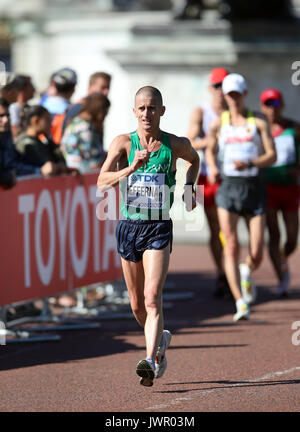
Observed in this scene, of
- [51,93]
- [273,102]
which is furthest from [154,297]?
[51,93]

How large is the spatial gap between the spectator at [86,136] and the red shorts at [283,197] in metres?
1.92

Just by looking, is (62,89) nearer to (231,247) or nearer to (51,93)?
(51,93)

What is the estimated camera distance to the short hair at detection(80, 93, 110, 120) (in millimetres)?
12133

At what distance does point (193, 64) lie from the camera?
60.7 ft

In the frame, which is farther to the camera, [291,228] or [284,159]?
[291,228]

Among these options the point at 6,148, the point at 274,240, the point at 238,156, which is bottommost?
the point at 274,240

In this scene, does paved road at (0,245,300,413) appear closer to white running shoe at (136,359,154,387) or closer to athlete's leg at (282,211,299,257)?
white running shoe at (136,359,154,387)

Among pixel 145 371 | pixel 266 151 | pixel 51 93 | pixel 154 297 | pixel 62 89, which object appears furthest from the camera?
pixel 51 93

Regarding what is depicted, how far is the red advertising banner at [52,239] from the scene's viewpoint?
1045 centimetres

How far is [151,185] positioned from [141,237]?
0.36 metres

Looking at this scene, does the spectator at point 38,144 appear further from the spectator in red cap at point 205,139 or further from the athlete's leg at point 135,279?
the athlete's leg at point 135,279

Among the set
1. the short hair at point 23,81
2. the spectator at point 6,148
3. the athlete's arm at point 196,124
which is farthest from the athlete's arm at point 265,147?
the short hair at point 23,81

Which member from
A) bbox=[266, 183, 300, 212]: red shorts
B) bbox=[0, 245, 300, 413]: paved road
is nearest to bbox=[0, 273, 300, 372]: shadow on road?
bbox=[0, 245, 300, 413]: paved road

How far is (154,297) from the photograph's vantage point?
820 cm
